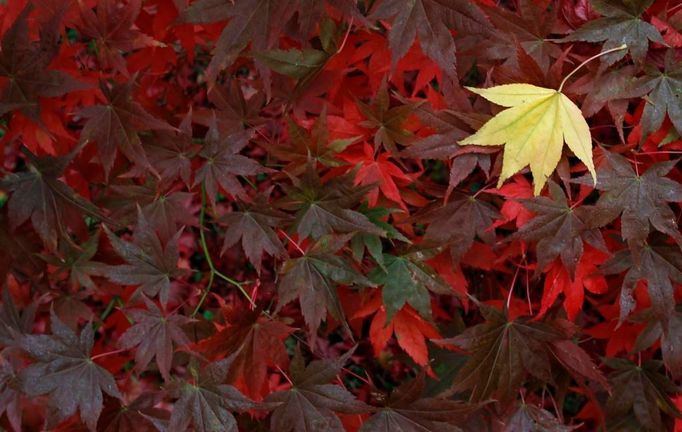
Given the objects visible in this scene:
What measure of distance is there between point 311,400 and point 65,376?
499mm

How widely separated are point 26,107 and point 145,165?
0.25 meters

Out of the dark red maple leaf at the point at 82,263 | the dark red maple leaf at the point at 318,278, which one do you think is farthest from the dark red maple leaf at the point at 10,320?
the dark red maple leaf at the point at 318,278

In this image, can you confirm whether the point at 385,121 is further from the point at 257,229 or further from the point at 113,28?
the point at 113,28

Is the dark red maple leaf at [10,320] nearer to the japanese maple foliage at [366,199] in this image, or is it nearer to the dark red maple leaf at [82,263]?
the japanese maple foliage at [366,199]

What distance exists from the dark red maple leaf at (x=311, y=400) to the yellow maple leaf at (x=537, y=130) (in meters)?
0.52

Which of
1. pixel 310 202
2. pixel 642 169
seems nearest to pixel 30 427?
pixel 310 202

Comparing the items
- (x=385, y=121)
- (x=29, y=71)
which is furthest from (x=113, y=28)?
(x=385, y=121)

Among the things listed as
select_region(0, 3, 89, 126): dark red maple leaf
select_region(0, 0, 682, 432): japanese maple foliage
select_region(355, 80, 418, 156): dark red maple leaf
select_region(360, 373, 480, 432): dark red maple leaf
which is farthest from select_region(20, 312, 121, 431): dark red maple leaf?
select_region(355, 80, 418, 156): dark red maple leaf

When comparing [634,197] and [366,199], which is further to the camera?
[366,199]

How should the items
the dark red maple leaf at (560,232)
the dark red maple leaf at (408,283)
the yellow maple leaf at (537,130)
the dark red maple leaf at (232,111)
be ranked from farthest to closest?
the dark red maple leaf at (232,111), the dark red maple leaf at (408,283), the dark red maple leaf at (560,232), the yellow maple leaf at (537,130)

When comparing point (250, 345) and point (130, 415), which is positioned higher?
point (250, 345)

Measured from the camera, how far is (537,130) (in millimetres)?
1277

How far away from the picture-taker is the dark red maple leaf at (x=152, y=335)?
142 cm

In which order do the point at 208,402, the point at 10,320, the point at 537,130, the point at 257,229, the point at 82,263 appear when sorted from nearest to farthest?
the point at 537,130, the point at 208,402, the point at 257,229, the point at 10,320, the point at 82,263
